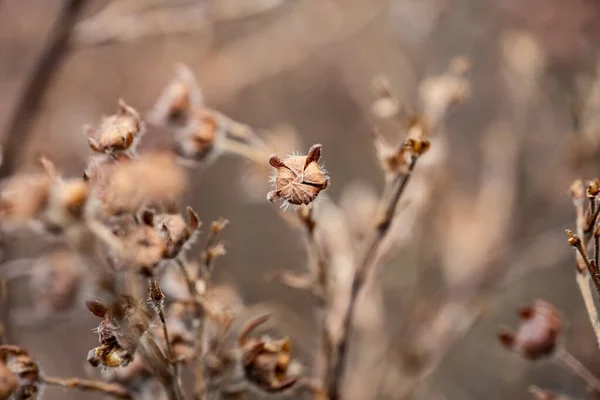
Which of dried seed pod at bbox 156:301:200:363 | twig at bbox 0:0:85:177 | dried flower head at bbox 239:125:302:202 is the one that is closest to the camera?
dried seed pod at bbox 156:301:200:363

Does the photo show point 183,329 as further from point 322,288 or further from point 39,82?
point 39,82

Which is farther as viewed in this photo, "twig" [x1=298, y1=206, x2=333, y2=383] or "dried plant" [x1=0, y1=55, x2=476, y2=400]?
"twig" [x1=298, y1=206, x2=333, y2=383]

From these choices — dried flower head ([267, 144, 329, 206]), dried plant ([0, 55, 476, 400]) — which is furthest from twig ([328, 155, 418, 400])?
dried flower head ([267, 144, 329, 206])

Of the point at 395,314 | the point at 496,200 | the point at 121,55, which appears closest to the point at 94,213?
→ the point at 496,200

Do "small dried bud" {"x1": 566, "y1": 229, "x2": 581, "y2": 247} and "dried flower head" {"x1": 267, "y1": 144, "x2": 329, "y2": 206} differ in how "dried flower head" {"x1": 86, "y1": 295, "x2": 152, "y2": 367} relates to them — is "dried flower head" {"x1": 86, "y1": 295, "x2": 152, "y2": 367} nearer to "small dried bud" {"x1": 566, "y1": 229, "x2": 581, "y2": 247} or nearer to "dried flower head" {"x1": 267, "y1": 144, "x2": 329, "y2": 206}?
"dried flower head" {"x1": 267, "y1": 144, "x2": 329, "y2": 206}

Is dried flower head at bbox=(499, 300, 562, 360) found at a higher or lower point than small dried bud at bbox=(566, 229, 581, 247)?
higher

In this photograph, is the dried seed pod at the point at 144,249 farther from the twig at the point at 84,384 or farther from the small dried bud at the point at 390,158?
the small dried bud at the point at 390,158

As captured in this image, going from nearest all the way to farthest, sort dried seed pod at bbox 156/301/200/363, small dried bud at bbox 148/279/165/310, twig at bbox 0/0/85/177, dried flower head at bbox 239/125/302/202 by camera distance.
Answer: small dried bud at bbox 148/279/165/310
dried seed pod at bbox 156/301/200/363
dried flower head at bbox 239/125/302/202
twig at bbox 0/0/85/177
